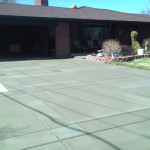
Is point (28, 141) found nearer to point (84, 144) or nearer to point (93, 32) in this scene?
point (84, 144)

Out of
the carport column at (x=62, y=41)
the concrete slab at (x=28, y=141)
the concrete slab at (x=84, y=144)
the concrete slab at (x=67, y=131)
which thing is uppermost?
the carport column at (x=62, y=41)

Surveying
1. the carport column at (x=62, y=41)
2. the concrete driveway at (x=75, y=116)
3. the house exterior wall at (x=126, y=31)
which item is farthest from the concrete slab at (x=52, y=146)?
the house exterior wall at (x=126, y=31)

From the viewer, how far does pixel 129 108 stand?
16.6 feet

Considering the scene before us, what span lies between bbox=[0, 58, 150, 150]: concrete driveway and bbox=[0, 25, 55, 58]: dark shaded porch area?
485 inches

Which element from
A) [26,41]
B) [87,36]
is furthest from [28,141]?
[26,41]

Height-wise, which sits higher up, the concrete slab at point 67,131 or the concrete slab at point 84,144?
the concrete slab at point 67,131

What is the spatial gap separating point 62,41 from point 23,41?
728cm

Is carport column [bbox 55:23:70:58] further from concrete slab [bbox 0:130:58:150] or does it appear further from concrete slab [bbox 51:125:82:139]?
concrete slab [bbox 0:130:58:150]

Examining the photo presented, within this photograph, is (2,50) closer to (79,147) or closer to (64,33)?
(64,33)

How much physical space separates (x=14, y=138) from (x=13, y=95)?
8.58ft

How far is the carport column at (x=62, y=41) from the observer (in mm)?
16453

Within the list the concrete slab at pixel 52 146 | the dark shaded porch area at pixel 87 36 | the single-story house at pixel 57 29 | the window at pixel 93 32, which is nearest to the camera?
the concrete slab at pixel 52 146

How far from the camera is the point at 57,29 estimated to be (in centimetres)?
1636

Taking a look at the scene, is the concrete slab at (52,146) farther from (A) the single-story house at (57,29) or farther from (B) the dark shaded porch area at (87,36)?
(B) the dark shaded porch area at (87,36)
